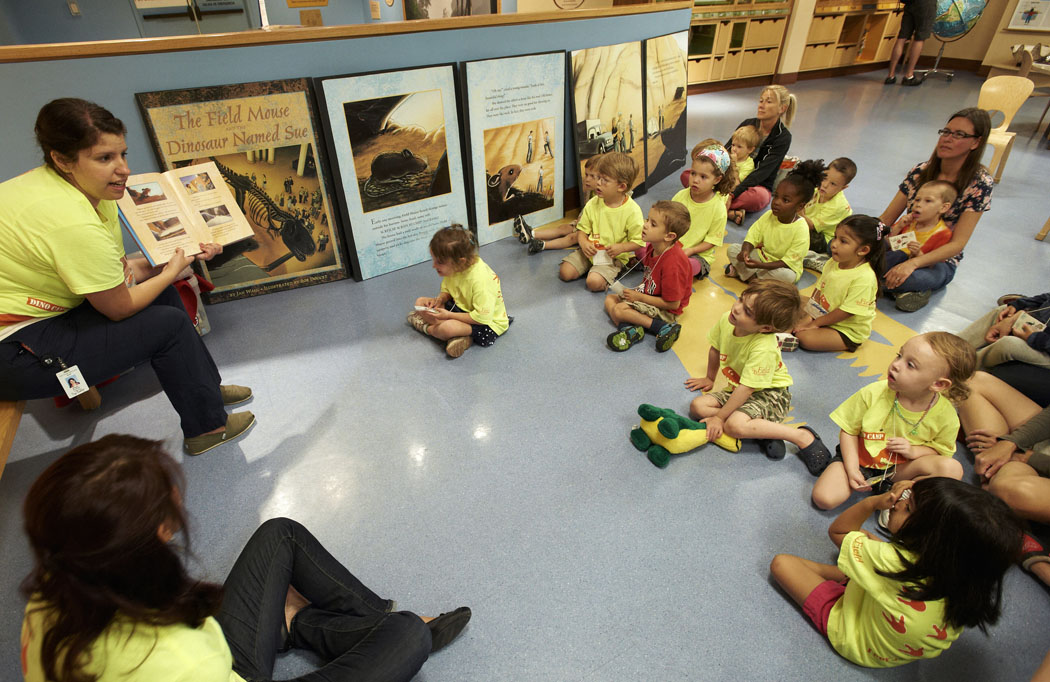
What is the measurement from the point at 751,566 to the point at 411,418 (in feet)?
4.78

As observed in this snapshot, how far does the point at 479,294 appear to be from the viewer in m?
2.69

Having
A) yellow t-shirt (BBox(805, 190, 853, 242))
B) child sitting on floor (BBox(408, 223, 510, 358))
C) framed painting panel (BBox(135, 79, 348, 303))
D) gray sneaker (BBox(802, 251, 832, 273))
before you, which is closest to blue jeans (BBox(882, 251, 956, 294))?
gray sneaker (BBox(802, 251, 832, 273))

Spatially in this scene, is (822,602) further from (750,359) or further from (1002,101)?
(1002,101)

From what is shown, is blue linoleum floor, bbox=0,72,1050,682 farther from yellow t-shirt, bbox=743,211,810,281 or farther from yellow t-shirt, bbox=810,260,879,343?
yellow t-shirt, bbox=743,211,810,281

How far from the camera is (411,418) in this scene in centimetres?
234

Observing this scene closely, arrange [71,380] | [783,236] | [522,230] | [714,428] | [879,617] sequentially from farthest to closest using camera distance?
1. [522,230]
2. [783,236]
3. [714,428]
4. [71,380]
5. [879,617]

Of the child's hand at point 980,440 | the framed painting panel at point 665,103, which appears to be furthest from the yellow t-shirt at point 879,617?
the framed painting panel at point 665,103

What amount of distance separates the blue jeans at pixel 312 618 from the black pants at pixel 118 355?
0.90 meters

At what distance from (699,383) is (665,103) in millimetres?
3260

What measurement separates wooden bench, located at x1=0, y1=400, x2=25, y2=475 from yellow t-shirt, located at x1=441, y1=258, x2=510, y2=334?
69.7 inches

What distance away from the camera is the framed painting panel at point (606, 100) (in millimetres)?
3846

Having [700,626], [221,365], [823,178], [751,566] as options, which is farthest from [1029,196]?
[221,365]

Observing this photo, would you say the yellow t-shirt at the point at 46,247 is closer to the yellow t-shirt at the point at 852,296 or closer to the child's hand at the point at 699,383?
the child's hand at the point at 699,383

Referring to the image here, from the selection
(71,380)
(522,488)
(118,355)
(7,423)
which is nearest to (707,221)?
(522,488)
